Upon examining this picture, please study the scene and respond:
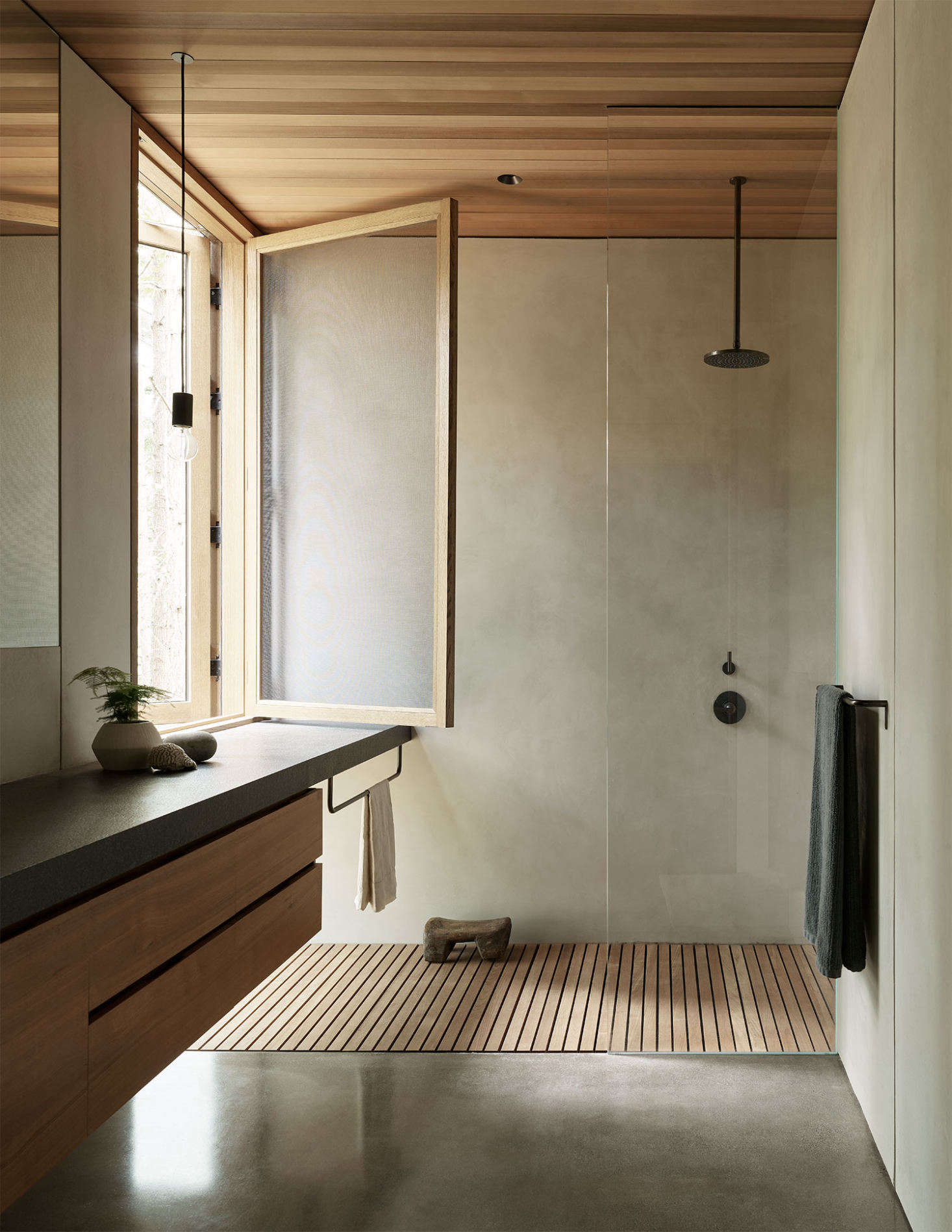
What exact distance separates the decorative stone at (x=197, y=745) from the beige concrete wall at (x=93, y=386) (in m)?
0.24

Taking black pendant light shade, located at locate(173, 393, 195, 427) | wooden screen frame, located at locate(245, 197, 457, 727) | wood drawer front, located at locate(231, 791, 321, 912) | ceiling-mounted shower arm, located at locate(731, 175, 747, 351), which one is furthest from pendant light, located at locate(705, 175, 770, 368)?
wood drawer front, located at locate(231, 791, 321, 912)

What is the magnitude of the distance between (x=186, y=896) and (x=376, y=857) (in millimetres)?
1364

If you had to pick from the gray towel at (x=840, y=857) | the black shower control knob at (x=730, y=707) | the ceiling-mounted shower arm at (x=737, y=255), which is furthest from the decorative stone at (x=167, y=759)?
the ceiling-mounted shower arm at (x=737, y=255)

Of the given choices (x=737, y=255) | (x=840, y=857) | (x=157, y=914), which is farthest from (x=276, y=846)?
(x=737, y=255)

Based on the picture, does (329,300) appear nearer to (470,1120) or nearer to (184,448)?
(184,448)

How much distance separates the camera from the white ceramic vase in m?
2.30

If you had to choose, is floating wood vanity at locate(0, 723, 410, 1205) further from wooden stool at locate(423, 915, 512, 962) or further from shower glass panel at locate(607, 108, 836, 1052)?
wooden stool at locate(423, 915, 512, 962)

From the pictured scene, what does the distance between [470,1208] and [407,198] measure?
2.97 meters

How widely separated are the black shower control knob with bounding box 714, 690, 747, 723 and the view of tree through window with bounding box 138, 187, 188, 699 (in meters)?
1.66

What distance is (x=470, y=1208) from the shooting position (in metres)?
2.10

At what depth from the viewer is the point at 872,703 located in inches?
90.4

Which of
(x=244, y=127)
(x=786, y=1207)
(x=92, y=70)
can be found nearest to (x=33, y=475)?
(x=92, y=70)

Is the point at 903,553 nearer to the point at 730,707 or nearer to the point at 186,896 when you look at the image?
the point at 730,707

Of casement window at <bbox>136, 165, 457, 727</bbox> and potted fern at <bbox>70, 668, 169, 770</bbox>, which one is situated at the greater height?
casement window at <bbox>136, 165, 457, 727</bbox>
